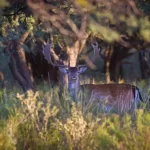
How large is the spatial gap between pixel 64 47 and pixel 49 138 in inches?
428

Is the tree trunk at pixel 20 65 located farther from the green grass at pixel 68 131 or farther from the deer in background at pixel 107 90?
the green grass at pixel 68 131

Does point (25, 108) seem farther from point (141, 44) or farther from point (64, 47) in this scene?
point (141, 44)

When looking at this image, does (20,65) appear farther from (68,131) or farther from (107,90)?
(68,131)

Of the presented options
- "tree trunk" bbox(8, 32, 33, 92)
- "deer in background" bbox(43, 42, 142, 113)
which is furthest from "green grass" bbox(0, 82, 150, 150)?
"tree trunk" bbox(8, 32, 33, 92)

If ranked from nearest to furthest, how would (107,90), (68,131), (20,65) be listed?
(68,131)
(107,90)
(20,65)

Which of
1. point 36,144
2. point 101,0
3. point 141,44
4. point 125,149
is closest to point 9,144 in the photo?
point 36,144

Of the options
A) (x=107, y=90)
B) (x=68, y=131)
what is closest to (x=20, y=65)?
(x=107, y=90)

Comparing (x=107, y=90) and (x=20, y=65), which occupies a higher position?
(x=20, y=65)

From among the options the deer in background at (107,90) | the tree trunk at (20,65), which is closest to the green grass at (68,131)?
the deer in background at (107,90)

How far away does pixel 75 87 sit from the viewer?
1169 cm

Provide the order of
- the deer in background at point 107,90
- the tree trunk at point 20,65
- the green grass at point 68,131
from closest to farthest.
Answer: the green grass at point 68,131 → the deer in background at point 107,90 → the tree trunk at point 20,65

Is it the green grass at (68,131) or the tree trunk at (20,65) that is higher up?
the tree trunk at (20,65)

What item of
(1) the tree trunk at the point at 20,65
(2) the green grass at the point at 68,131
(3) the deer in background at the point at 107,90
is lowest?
(2) the green grass at the point at 68,131

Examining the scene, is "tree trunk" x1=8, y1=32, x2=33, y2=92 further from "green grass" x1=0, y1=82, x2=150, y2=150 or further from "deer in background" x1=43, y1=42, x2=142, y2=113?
"green grass" x1=0, y1=82, x2=150, y2=150
